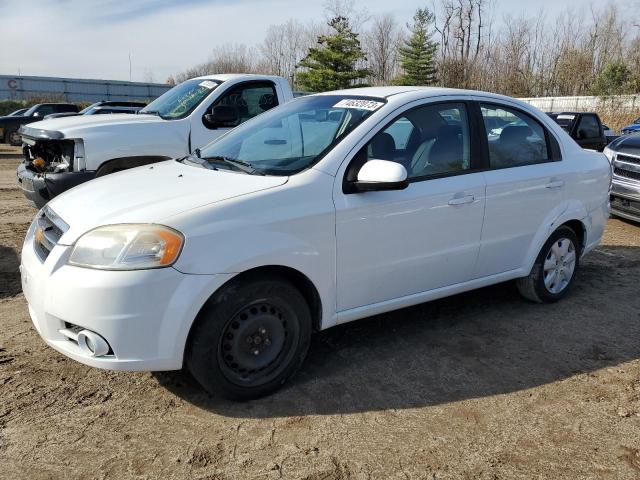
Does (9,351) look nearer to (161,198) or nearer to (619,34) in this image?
(161,198)

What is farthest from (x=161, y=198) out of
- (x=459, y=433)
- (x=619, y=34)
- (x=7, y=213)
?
(x=619, y=34)

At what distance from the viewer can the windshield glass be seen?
3.49 m

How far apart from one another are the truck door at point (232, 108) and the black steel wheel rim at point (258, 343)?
3990 mm

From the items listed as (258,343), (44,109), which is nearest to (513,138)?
(258,343)

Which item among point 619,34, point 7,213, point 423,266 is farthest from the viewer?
point 619,34

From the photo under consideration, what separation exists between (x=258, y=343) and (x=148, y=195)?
40.4 inches

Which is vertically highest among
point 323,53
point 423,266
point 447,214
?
point 323,53

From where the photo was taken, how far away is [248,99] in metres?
7.30

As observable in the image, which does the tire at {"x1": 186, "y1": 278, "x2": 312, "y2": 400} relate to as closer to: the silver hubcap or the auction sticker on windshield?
the auction sticker on windshield

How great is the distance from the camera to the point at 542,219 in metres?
4.48

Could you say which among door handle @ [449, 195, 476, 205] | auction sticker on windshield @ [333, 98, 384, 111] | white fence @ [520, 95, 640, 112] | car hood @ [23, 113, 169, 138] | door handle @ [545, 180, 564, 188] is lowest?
door handle @ [449, 195, 476, 205]

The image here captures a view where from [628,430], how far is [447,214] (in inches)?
63.6

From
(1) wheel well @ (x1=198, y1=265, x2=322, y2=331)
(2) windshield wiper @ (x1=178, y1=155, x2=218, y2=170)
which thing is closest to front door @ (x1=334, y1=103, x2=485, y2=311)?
(1) wheel well @ (x1=198, y1=265, x2=322, y2=331)

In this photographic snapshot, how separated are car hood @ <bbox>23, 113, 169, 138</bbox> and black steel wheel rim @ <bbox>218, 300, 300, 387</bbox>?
375cm
